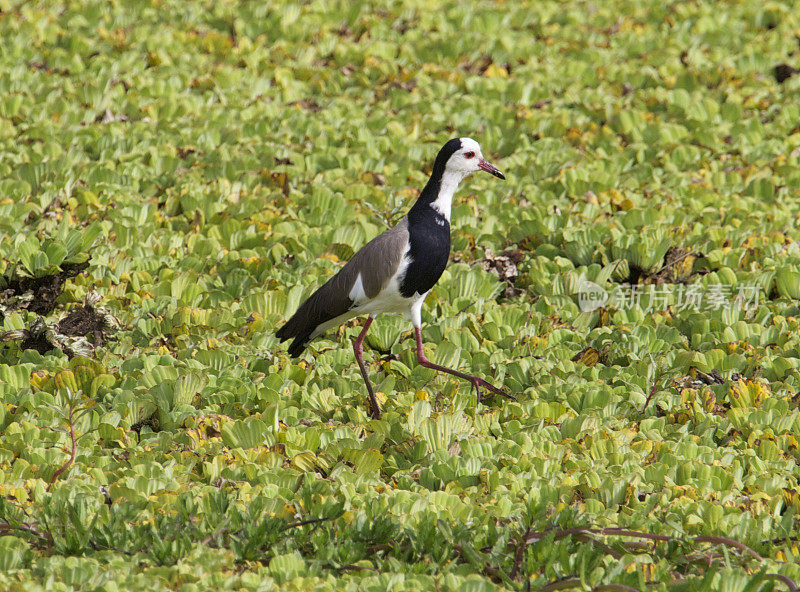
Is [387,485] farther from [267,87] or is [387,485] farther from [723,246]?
[267,87]

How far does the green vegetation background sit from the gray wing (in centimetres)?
23

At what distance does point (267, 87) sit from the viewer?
32.7ft

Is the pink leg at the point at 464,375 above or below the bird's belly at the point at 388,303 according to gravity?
below

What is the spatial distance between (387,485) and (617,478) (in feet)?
3.22

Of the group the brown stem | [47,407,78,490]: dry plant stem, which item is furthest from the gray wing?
the brown stem

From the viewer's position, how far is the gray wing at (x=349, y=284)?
18.2 ft

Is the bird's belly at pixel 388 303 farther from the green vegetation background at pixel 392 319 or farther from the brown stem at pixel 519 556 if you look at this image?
the brown stem at pixel 519 556


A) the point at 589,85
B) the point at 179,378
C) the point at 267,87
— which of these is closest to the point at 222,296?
the point at 179,378

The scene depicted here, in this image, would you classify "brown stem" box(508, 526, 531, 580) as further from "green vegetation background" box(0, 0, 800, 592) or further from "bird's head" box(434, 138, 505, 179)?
"bird's head" box(434, 138, 505, 179)

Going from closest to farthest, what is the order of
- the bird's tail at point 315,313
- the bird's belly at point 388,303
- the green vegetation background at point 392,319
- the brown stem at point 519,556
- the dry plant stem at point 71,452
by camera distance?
1. the brown stem at point 519,556
2. the green vegetation background at point 392,319
3. the dry plant stem at point 71,452
4. the bird's belly at point 388,303
5. the bird's tail at point 315,313

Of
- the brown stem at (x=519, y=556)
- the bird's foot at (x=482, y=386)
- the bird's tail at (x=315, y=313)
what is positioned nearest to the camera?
the brown stem at (x=519, y=556)

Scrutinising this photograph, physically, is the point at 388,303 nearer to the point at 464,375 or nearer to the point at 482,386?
the point at 464,375

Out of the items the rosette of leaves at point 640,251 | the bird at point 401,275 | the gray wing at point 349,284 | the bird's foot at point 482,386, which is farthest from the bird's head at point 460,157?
the rosette of leaves at point 640,251

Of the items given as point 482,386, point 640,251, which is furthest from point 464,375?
point 640,251
